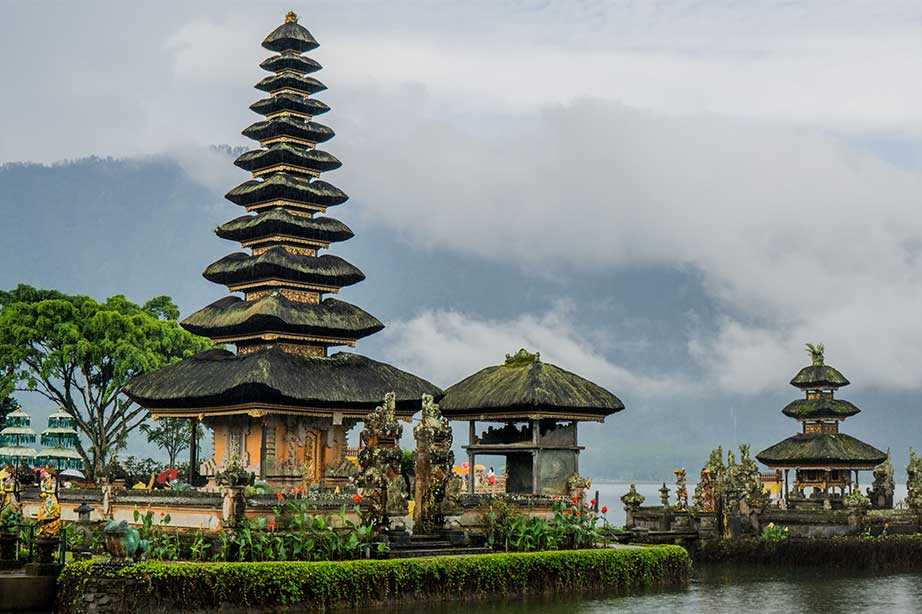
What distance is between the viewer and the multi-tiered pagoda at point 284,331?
42.1 metres

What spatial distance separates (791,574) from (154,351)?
31172mm

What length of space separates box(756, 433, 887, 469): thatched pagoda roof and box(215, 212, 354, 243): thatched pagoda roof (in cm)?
2276

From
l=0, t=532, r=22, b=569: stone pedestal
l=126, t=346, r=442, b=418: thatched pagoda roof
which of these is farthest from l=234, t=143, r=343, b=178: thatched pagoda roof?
l=0, t=532, r=22, b=569: stone pedestal

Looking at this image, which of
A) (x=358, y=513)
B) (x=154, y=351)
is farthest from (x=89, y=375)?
(x=358, y=513)

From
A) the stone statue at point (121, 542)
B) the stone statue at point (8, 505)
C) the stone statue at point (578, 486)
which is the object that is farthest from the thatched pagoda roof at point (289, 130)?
the stone statue at point (121, 542)

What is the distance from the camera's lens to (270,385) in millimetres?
40250

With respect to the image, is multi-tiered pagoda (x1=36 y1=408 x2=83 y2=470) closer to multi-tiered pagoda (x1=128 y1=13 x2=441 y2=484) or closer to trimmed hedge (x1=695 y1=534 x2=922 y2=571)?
multi-tiered pagoda (x1=128 y1=13 x2=441 y2=484)

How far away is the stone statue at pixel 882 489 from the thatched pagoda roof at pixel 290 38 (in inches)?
1230

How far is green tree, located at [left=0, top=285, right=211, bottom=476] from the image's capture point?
5353 cm

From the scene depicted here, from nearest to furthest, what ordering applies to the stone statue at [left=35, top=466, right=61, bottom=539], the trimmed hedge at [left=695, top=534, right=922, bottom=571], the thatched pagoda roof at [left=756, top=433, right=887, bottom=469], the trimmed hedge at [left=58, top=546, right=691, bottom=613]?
the trimmed hedge at [left=58, top=546, right=691, bottom=613], the stone statue at [left=35, top=466, right=61, bottom=539], the trimmed hedge at [left=695, top=534, right=922, bottom=571], the thatched pagoda roof at [left=756, top=433, right=887, bottom=469]

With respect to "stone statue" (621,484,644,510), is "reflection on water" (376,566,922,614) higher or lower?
lower

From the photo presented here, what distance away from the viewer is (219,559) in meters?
27.5

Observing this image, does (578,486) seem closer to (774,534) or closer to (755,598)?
(755,598)

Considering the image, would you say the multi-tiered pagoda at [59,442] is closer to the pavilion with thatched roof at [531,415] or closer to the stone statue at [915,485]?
the pavilion with thatched roof at [531,415]
